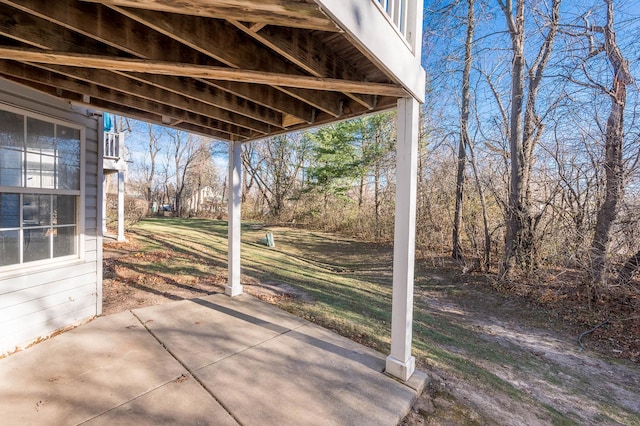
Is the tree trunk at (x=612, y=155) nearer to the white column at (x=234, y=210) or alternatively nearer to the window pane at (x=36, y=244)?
the white column at (x=234, y=210)

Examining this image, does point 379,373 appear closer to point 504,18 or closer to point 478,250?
point 478,250

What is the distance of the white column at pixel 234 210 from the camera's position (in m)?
3.77

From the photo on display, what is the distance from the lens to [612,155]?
4.40 meters

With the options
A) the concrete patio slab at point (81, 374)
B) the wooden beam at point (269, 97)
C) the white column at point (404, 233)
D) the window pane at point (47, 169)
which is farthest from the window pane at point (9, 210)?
the white column at point (404, 233)

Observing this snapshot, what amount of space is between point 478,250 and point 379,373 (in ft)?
18.6

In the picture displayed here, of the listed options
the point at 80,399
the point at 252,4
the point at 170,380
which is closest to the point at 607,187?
the point at 252,4

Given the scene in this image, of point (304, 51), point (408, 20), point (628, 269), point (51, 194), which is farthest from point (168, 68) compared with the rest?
point (628, 269)

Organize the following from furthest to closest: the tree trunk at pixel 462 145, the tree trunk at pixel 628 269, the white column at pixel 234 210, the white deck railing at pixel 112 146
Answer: the white deck railing at pixel 112 146 < the tree trunk at pixel 462 145 < the tree trunk at pixel 628 269 < the white column at pixel 234 210

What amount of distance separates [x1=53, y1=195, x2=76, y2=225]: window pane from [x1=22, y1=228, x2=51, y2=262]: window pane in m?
0.16

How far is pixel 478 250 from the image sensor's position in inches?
267

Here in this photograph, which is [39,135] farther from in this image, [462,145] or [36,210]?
[462,145]

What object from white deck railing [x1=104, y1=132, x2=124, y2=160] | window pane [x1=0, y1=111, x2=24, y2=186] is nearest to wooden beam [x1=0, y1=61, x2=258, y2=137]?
window pane [x1=0, y1=111, x2=24, y2=186]

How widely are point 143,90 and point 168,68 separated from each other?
966mm

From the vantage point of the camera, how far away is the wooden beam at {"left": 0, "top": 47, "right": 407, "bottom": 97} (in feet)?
5.39
